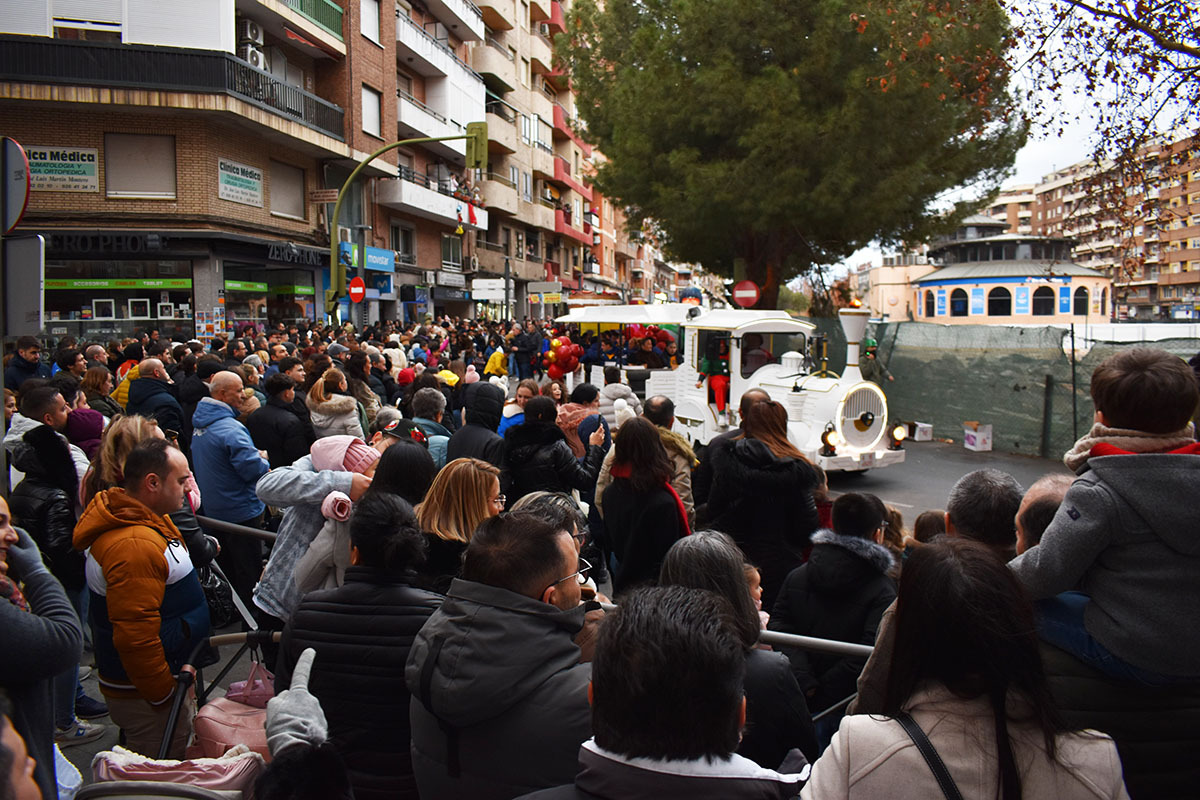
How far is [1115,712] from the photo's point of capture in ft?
7.64

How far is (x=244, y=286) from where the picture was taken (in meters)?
22.3

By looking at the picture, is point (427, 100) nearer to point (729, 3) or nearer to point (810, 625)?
point (729, 3)

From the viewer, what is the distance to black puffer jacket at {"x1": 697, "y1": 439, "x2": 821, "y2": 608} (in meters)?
4.54

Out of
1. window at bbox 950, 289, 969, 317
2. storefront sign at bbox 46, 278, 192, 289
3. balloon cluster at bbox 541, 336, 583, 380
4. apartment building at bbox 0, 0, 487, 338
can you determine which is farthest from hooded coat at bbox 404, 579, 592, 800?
window at bbox 950, 289, 969, 317

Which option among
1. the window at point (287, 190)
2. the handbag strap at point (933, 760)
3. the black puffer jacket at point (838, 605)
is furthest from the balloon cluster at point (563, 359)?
the handbag strap at point (933, 760)

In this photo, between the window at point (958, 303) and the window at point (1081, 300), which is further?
the window at point (958, 303)

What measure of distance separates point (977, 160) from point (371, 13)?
64.0 feet

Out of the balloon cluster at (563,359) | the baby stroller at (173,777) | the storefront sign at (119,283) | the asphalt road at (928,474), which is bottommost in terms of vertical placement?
the asphalt road at (928,474)

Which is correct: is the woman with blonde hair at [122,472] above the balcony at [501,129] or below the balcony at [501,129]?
below

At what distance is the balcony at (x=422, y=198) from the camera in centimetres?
2970

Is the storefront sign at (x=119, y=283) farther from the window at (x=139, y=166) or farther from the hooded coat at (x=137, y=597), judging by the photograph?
the hooded coat at (x=137, y=597)

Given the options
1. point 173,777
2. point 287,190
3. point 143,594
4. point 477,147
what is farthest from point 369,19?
point 173,777

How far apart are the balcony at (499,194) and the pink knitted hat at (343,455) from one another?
119ft

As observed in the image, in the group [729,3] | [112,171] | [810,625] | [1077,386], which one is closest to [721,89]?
[729,3]
